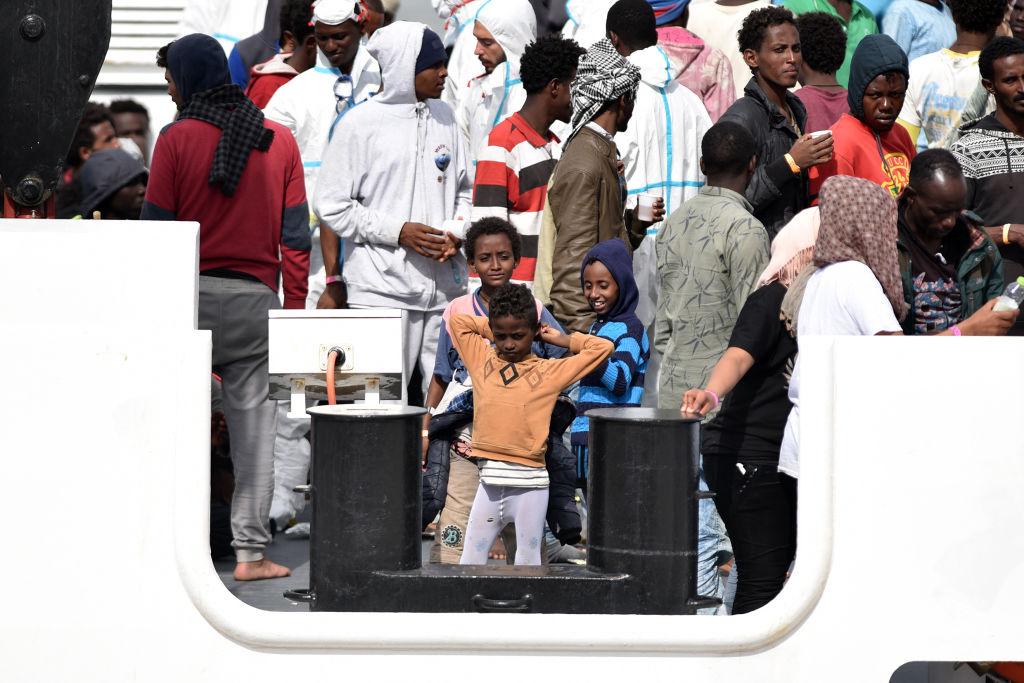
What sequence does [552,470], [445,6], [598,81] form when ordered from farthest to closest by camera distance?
[445,6] → [598,81] → [552,470]

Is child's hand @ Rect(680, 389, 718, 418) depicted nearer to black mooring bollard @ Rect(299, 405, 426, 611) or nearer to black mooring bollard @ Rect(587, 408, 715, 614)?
black mooring bollard @ Rect(587, 408, 715, 614)

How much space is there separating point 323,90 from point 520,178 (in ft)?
6.14

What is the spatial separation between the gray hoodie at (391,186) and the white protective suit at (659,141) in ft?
2.86

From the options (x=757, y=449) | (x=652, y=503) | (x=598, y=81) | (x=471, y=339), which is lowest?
(x=652, y=503)

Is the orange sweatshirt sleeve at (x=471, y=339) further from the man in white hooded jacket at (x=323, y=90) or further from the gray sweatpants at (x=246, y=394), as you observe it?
the man in white hooded jacket at (x=323, y=90)

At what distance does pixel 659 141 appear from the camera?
7.05m

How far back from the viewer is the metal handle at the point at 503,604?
396cm

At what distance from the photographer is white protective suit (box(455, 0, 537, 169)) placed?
747cm

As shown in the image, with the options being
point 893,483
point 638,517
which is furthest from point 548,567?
point 893,483

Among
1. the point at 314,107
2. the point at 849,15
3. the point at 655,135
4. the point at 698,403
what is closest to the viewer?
the point at 698,403

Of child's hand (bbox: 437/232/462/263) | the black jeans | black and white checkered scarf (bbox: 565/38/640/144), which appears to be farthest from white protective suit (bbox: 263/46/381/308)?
the black jeans

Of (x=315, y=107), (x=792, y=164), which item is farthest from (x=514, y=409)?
(x=315, y=107)

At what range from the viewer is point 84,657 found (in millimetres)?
3771

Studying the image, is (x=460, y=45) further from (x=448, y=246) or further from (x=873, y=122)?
(x=873, y=122)
